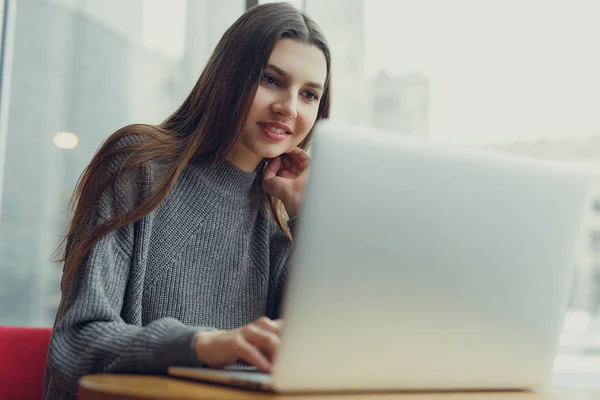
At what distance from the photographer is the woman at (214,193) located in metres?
1.19

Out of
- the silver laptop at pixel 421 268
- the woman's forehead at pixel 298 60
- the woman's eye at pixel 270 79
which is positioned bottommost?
the silver laptop at pixel 421 268

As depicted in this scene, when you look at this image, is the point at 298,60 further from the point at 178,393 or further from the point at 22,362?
the point at 178,393

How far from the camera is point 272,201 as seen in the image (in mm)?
1543

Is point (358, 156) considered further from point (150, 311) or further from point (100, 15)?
point (100, 15)

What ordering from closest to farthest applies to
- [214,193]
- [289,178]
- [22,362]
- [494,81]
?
[22,362], [214,193], [289,178], [494,81]

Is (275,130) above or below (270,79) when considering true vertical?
below

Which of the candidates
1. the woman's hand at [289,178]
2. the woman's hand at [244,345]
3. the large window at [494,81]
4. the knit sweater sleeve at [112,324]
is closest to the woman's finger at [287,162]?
the woman's hand at [289,178]

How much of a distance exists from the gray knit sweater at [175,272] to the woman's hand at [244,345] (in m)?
0.10

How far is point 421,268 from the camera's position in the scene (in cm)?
73

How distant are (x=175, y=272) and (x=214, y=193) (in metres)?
0.19

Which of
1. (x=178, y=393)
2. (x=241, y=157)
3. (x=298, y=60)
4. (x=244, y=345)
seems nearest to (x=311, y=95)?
(x=298, y=60)

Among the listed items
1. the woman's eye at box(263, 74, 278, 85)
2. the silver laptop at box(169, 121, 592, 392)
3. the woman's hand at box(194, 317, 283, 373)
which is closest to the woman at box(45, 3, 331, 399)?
the woman's eye at box(263, 74, 278, 85)

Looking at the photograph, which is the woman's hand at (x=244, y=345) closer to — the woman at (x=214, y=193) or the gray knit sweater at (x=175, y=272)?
the gray knit sweater at (x=175, y=272)

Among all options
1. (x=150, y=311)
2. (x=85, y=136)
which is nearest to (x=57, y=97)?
(x=85, y=136)
